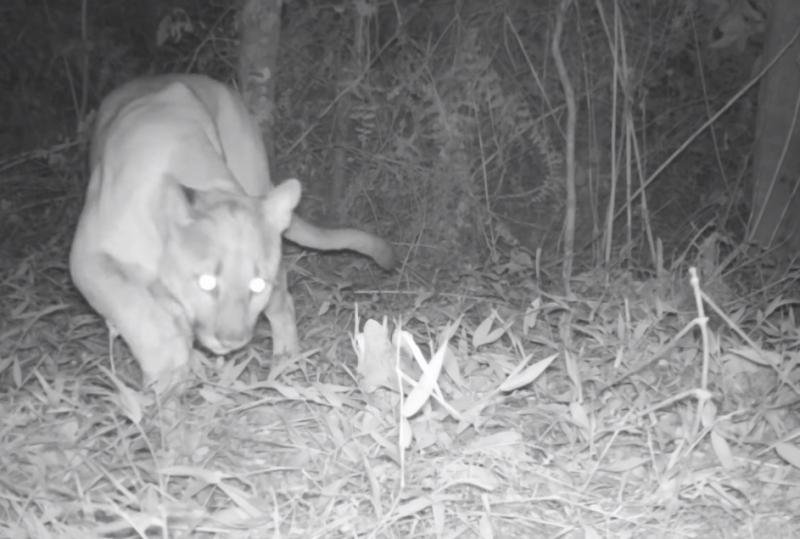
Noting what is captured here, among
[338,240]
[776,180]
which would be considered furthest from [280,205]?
[776,180]

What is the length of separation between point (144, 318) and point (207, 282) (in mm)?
297

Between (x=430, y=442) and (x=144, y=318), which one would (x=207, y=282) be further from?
(x=430, y=442)

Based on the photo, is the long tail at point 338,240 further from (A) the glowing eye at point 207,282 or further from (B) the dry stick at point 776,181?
(B) the dry stick at point 776,181

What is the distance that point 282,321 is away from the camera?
3613mm

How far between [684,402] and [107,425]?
163 cm

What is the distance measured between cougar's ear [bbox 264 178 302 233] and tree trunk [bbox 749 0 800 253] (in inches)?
85.3

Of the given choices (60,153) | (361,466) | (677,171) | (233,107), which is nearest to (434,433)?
(361,466)

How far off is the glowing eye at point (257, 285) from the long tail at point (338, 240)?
2.61 ft

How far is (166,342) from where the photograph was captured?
320 cm

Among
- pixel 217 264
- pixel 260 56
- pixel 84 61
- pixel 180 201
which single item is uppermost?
pixel 180 201

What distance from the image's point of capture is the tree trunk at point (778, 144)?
14.5 feet

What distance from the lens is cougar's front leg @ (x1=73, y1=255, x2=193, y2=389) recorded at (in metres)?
3.18

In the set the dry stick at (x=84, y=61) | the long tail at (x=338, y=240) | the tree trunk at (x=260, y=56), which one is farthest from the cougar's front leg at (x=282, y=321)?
the dry stick at (x=84, y=61)

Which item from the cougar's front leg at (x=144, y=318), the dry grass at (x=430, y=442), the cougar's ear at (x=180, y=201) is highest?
the cougar's ear at (x=180, y=201)
